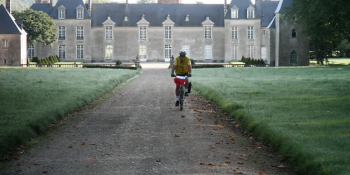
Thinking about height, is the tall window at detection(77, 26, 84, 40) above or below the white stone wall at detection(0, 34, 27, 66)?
above

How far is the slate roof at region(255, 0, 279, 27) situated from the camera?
6994 cm

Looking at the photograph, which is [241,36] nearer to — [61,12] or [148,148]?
[61,12]

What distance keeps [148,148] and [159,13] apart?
63.0 m

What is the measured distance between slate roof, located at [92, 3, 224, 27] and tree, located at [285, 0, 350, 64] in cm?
1926

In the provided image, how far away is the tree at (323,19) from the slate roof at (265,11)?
15543 millimetres

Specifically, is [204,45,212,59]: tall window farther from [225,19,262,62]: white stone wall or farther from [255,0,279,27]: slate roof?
[255,0,279,27]: slate roof

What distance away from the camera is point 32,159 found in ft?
25.7

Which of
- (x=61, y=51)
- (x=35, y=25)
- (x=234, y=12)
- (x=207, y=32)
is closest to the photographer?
(x=35, y=25)

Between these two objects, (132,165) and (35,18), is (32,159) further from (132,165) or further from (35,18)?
(35,18)

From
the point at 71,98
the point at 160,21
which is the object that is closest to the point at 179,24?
the point at 160,21

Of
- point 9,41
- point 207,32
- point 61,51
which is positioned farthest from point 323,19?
point 61,51

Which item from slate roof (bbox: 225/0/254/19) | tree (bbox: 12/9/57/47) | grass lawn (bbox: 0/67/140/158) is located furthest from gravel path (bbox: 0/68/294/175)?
slate roof (bbox: 225/0/254/19)

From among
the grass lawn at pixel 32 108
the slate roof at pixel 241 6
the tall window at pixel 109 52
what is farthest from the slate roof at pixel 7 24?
the grass lawn at pixel 32 108

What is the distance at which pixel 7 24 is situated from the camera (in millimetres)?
54719
